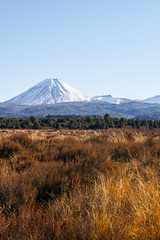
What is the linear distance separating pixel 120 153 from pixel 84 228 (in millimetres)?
5303

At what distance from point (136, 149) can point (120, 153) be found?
78 centimetres

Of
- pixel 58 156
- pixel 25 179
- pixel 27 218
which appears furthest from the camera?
pixel 58 156

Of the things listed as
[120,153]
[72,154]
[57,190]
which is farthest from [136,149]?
[57,190]

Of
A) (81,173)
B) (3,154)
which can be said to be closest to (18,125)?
(3,154)

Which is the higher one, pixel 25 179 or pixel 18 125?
pixel 25 179

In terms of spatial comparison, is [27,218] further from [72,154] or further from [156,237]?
[72,154]

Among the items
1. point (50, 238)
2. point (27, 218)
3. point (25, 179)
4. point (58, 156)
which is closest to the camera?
point (50, 238)

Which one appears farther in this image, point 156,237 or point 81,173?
point 81,173

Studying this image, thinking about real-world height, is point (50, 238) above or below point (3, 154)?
above

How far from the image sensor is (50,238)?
222 cm

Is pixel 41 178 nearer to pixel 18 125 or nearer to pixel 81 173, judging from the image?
pixel 81 173

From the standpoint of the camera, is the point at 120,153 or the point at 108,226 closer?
the point at 108,226

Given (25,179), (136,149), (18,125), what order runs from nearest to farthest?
(25,179) < (136,149) < (18,125)

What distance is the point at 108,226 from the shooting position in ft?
7.65
